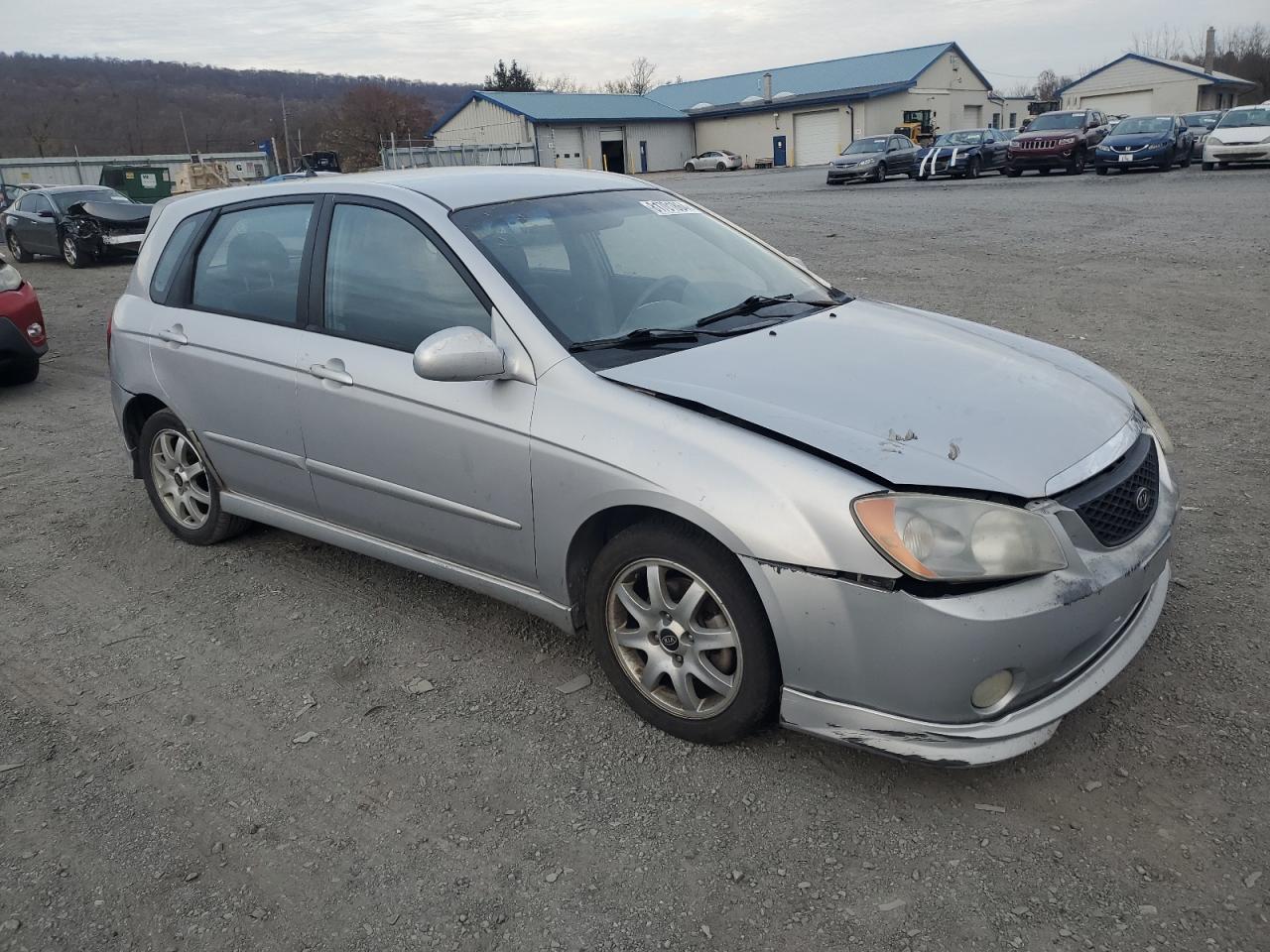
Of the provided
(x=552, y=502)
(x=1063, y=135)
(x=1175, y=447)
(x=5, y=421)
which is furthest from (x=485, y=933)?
(x=1063, y=135)

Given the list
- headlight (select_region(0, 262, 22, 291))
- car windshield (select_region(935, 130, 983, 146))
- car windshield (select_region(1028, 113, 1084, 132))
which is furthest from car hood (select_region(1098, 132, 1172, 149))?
headlight (select_region(0, 262, 22, 291))

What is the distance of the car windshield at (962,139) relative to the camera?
2767cm

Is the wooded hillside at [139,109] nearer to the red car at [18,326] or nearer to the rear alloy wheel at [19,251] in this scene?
the rear alloy wheel at [19,251]

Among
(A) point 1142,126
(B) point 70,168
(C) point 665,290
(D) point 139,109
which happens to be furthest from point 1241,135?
(D) point 139,109

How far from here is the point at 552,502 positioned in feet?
10.1

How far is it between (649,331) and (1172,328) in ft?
21.0

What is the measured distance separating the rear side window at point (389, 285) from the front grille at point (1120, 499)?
191 centimetres

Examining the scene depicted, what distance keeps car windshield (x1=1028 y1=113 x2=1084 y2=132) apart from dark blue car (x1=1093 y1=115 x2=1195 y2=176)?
1.15 m

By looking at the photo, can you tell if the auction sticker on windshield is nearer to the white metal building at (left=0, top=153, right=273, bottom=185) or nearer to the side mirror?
the side mirror

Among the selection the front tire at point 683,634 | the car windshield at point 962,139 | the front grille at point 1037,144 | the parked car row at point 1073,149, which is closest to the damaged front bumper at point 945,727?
the front tire at point 683,634

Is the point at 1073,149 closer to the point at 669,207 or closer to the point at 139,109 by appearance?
the point at 669,207

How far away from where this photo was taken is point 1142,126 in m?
24.9

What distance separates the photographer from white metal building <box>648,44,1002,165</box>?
5416 cm

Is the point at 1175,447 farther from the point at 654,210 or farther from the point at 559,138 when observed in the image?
the point at 559,138
